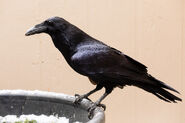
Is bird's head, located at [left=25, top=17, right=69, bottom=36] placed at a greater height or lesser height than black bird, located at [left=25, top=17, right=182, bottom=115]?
greater

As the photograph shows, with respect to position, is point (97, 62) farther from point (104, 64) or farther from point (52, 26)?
point (52, 26)

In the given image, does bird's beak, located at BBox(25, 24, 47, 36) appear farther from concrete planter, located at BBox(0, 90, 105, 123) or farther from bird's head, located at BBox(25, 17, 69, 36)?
concrete planter, located at BBox(0, 90, 105, 123)

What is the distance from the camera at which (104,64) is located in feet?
2.86

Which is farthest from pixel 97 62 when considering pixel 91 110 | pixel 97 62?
pixel 91 110

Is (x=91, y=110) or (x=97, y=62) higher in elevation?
(x=97, y=62)

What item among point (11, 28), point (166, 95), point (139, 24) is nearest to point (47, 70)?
point (11, 28)

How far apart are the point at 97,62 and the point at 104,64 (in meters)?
0.02

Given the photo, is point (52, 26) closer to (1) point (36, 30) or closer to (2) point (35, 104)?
(1) point (36, 30)

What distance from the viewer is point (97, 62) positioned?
870 mm

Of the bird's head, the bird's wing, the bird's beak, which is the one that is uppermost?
the bird's head

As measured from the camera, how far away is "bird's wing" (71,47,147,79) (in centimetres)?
86

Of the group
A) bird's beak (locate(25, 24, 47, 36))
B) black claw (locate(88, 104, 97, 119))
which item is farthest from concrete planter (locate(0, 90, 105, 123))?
bird's beak (locate(25, 24, 47, 36))

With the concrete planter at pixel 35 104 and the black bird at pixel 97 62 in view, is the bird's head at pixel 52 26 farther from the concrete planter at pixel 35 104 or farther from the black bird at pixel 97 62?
the concrete planter at pixel 35 104

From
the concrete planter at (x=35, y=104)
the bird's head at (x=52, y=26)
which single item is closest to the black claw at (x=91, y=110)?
the concrete planter at (x=35, y=104)
